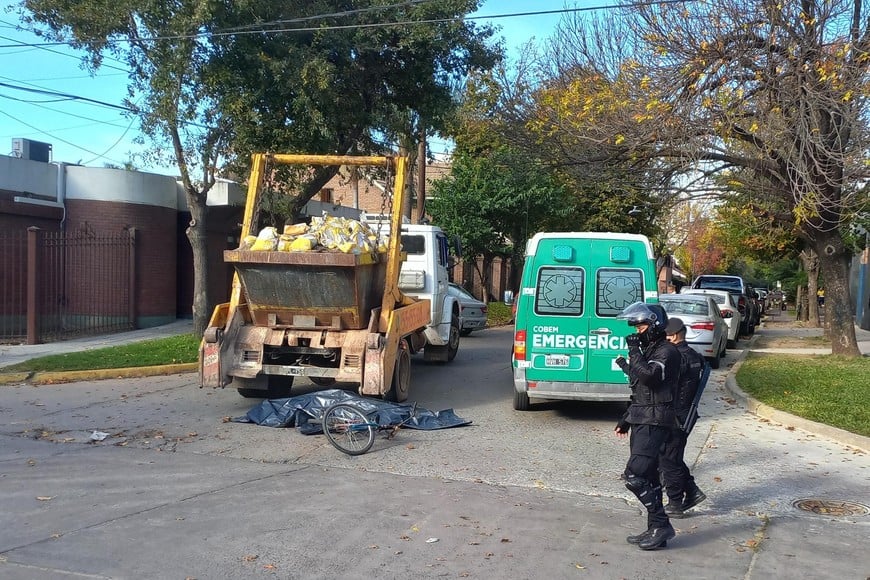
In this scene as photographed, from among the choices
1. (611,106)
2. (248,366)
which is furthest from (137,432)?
(611,106)

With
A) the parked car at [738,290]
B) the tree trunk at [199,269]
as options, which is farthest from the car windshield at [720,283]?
the tree trunk at [199,269]

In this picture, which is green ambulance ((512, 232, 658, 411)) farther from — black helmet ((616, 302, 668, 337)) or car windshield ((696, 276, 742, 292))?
car windshield ((696, 276, 742, 292))

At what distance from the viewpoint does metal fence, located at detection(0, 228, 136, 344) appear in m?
17.7

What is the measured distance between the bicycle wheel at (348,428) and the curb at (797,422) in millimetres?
5323

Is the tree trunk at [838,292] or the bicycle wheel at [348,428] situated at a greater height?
the tree trunk at [838,292]

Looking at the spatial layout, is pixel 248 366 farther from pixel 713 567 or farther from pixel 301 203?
pixel 301 203

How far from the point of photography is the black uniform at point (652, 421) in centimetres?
525

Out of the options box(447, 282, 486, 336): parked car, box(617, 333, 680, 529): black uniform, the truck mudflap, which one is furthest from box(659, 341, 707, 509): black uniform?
box(447, 282, 486, 336): parked car

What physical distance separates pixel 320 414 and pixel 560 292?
3334mm

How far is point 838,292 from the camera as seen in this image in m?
15.7

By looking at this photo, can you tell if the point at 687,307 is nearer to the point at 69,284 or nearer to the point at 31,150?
the point at 69,284

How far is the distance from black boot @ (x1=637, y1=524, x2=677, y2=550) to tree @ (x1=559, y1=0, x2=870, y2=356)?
8493 mm

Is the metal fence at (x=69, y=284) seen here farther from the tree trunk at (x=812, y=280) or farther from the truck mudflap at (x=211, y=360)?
the tree trunk at (x=812, y=280)

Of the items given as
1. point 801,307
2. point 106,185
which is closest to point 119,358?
point 106,185
